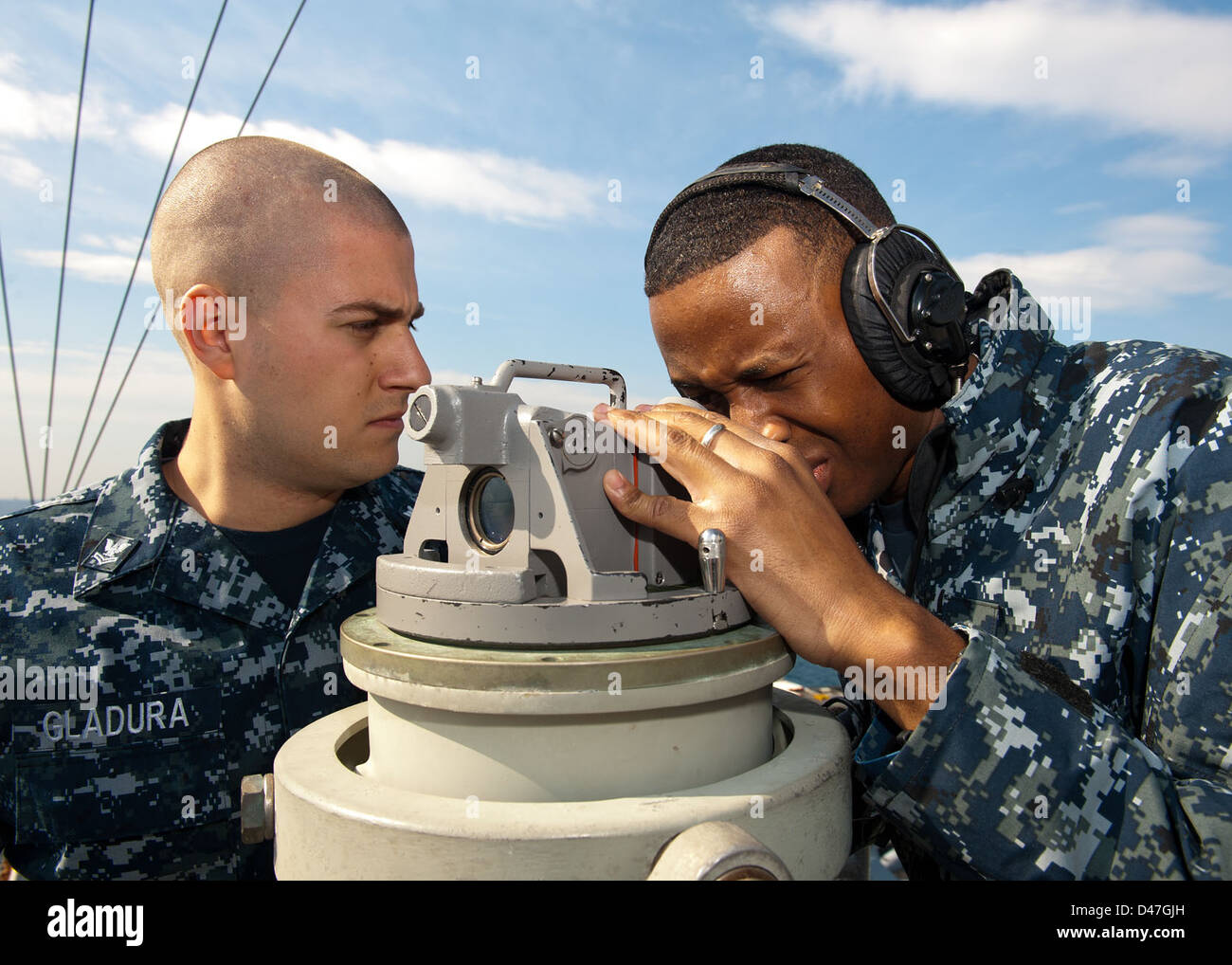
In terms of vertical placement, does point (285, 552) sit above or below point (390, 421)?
below

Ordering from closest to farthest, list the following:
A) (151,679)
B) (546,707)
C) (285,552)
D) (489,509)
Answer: (546,707)
(489,509)
(151,679)
(285,552)

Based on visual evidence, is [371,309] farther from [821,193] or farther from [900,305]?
[900,305]

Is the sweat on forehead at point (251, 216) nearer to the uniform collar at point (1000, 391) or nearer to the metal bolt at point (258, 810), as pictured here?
the metal bolt at point (258, 810)

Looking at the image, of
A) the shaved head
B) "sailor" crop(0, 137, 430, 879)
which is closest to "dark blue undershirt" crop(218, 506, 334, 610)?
"sailor" crop(0, 137, 430, 879)

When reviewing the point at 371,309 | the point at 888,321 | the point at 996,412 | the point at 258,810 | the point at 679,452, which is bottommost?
the point at 258,810

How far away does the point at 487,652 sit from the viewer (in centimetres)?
146

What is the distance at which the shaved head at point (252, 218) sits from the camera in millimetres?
2559

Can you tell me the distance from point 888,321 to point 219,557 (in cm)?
223

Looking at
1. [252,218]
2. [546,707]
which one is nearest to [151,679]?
[252,218]

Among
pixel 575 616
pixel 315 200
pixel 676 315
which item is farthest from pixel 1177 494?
pixel 315 200

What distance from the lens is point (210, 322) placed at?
258 cm

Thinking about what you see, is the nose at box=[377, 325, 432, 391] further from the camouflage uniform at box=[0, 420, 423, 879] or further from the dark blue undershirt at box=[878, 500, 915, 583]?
the dark blue undershirt at box=[878, 500, 915, 583]

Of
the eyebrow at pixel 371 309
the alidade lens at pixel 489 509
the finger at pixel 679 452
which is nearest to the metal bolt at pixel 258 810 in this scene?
the alidade lens at pixel 489 509

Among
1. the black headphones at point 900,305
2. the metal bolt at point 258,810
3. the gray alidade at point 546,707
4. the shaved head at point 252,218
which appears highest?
the shaved head at point 252,218
